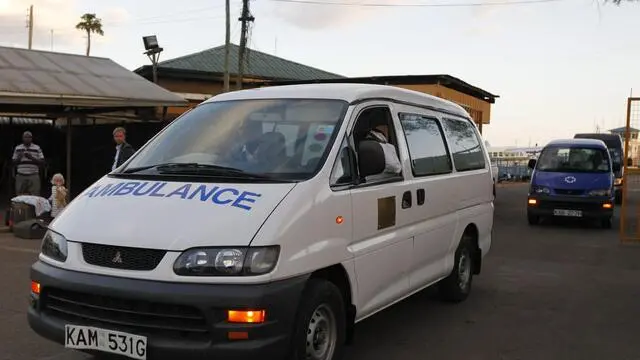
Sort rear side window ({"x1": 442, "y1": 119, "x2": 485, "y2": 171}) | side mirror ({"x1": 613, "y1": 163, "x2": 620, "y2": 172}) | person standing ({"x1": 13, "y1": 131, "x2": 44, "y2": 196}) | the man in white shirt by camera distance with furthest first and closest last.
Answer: side mirror ({"x1": 613, "y1": 163, "x2": 620, "y2": 172}) → person standing ({"x1": 13, "y1": 131, "x2": 44, "y2": 196}) → rear side window ({"x1": 442, "y1": 119, "x2": 485, "y2": 171}) → the man in white shirt

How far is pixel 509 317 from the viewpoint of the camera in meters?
6.20

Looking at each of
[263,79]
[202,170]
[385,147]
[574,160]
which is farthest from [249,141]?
[263,79]

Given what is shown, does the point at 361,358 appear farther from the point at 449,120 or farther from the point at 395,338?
the point at 449,120

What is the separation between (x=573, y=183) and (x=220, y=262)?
11420mm

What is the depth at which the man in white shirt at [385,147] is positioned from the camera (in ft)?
15.5

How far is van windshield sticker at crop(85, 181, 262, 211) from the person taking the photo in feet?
12.4

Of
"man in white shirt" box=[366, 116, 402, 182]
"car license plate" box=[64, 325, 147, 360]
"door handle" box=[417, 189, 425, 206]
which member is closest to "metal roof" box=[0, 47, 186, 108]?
"man in white shirt" box=[366, 116, 402, 182]

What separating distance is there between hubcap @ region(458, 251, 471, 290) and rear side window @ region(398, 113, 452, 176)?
1.06 meters

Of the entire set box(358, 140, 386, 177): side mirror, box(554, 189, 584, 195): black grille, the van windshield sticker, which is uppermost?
box(358, 140, 386, 177): side mirror

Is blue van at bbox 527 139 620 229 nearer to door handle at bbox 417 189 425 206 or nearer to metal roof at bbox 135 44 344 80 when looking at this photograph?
door handle at bbox 417 189 425 206

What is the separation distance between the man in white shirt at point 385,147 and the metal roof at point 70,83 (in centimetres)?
958

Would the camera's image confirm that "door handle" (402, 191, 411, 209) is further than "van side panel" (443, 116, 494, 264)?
No

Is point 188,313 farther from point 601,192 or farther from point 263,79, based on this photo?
point 263,79

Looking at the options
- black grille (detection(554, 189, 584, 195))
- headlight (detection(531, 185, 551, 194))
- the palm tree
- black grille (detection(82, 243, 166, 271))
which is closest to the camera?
black grille (detection(82, 243, 166, 271))
